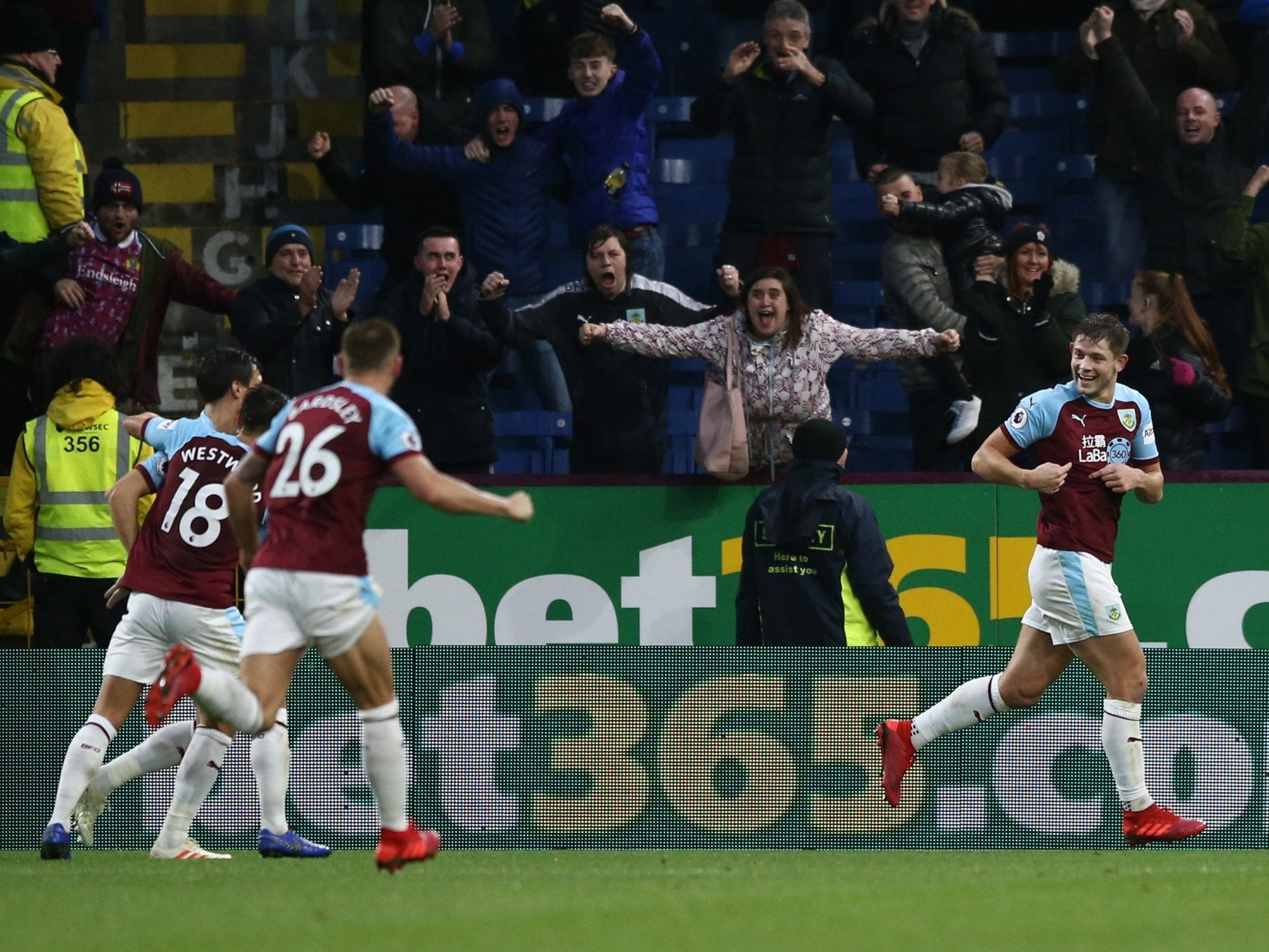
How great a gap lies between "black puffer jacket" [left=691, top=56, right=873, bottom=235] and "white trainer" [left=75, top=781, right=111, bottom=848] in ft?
17.4

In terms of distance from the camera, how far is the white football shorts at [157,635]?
8117 mm

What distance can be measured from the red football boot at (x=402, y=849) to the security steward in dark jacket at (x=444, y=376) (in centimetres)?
446

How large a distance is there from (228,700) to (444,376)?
15.2ft

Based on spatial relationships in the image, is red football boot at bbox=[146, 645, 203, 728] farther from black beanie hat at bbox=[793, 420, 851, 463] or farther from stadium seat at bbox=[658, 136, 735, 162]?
stadium seat at bbox=[658, 136, 735, 162]

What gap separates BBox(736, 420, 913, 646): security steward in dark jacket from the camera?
30.3ft

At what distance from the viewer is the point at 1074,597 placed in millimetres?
8094

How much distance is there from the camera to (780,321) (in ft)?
33.6

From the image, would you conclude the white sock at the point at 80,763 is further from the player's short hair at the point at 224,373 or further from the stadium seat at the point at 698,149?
the stadium seat at the point at 698,149

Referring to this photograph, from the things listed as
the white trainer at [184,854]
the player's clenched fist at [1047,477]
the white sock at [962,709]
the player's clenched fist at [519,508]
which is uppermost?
the player's clenched fist at [1047,477]

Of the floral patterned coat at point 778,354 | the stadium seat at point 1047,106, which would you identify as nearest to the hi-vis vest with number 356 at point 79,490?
the floral patterned coat at point 778,354

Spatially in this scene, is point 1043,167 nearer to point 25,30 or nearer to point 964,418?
point 964,418

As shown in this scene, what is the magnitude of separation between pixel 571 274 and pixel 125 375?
116 inches

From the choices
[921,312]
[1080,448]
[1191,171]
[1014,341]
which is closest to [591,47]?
Result: [921,312]

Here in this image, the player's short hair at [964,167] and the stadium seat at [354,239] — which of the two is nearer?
the player's short hair at [964,167]
